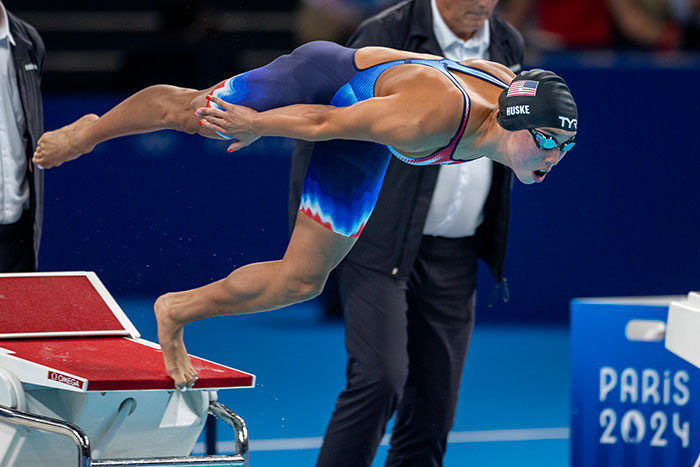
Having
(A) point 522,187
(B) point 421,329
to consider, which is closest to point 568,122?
(B) point 421,329

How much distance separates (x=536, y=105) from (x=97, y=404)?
145 cm

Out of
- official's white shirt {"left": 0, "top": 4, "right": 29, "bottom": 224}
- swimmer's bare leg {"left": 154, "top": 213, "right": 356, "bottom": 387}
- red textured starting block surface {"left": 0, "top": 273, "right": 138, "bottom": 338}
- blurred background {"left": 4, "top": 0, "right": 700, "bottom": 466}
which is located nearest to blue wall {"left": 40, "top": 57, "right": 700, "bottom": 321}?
blurred background {"left": 4, "top": 0, "right": 700, "bottom": 466}

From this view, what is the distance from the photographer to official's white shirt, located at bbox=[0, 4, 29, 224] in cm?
439

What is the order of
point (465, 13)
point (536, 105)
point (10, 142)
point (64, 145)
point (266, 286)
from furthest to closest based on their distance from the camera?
point (10, 142) < point (465, 13) < point (64, 145) < point (266, 286) < point (536, 105)

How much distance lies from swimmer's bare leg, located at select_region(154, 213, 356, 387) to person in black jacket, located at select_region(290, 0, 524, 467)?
17.7 inches

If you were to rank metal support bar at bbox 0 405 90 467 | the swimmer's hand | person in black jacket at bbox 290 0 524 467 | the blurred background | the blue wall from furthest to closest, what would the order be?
1. the blue wall
2. the blurred background
3. person in black jacket at bbox 290 0 524 467
4. the swimmer's hand
5. metal support bar at bbox 0 405 90 467

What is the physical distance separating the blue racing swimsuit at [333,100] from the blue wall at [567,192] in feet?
14.0

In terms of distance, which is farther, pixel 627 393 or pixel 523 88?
pixel 627 393

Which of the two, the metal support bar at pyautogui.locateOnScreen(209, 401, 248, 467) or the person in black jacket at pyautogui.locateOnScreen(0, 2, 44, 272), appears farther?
the person in black jacket at pyautogui.locateOnScreen(0, 2, 44, 272)

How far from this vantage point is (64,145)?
3.90 metres

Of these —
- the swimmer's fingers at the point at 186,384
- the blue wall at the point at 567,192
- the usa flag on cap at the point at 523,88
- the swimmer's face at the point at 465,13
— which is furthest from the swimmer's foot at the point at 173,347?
the blue wall at the point at 567,192

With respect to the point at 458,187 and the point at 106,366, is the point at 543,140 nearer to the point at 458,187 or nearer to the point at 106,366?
the point at 458,187

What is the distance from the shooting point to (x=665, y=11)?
924 cm

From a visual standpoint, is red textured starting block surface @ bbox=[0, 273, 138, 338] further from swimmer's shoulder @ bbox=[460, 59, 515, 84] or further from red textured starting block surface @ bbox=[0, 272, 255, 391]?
swimmer's shoulder @ bbox=[460, 59, 515, 84]
